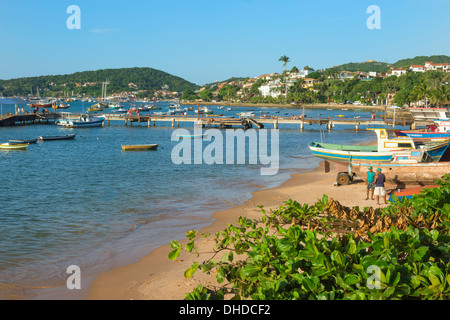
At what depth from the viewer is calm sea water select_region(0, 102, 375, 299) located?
44.7ft

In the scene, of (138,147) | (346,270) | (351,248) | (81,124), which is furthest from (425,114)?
(346,270)

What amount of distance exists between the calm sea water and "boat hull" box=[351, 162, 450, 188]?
24.9ft

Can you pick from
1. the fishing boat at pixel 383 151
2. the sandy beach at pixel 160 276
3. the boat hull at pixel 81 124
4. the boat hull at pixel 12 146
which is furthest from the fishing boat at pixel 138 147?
the boat hull at pixel 81 124

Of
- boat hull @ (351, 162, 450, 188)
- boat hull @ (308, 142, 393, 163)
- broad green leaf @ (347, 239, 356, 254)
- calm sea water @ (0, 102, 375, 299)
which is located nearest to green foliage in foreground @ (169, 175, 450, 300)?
broad green leaf @ (347, 239, 356, 254)

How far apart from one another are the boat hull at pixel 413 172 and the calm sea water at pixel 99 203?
759 centimetres

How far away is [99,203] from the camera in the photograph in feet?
71.3

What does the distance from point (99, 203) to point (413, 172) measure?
17.4 m

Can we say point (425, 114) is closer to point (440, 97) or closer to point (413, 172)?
A: point (413, 172)
